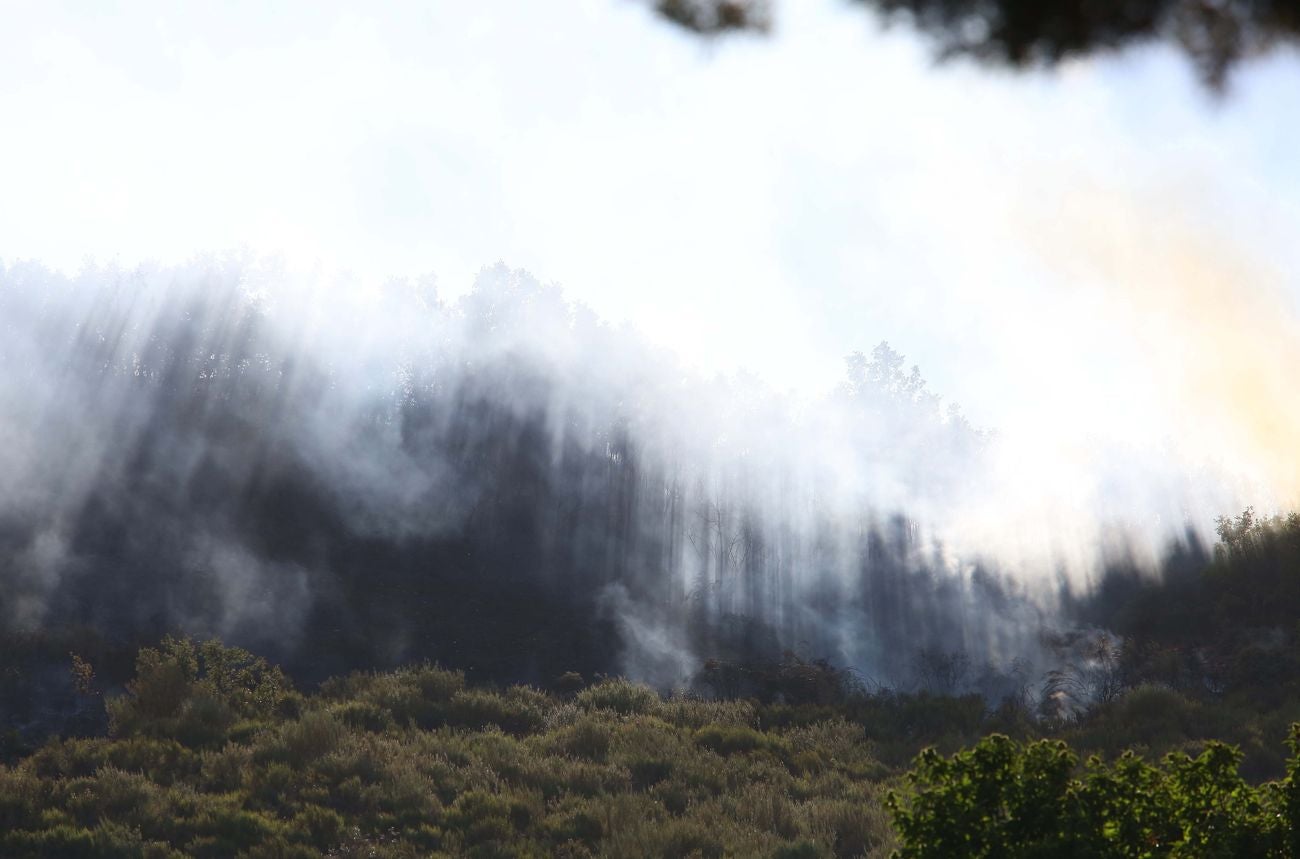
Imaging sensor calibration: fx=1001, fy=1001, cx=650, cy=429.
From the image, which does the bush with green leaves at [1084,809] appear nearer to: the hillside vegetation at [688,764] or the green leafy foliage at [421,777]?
the hillside vegetation at [688,764]

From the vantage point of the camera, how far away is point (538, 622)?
23.6 meters

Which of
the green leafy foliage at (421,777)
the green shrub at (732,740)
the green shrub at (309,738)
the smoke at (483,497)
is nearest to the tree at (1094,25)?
the green leafy foliage at (421,777)

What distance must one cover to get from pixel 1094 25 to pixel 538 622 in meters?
21.6

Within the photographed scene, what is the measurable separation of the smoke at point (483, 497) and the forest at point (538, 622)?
6.0 inches

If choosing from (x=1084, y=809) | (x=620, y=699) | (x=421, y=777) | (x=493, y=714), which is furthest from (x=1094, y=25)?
(x=620, y=699)

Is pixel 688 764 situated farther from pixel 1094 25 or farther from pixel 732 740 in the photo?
pixel 1094 25

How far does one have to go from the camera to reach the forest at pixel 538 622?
9.51m

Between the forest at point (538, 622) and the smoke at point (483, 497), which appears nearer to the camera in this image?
the forest at point (538, 622)

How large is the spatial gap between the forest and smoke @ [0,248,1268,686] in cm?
15

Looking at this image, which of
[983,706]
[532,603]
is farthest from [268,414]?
[983,706]

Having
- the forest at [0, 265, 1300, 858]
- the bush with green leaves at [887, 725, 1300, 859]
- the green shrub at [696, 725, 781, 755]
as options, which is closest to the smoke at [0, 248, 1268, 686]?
the forest at [0, 265, 1300, 858]

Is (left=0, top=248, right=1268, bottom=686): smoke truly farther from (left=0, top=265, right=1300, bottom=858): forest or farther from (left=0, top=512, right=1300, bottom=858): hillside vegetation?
(left=0, top=512, right=1300, bottom=858): hillside vegetation

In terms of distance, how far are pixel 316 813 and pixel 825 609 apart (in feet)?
71.3

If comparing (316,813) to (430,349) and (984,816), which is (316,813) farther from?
(430,349)
